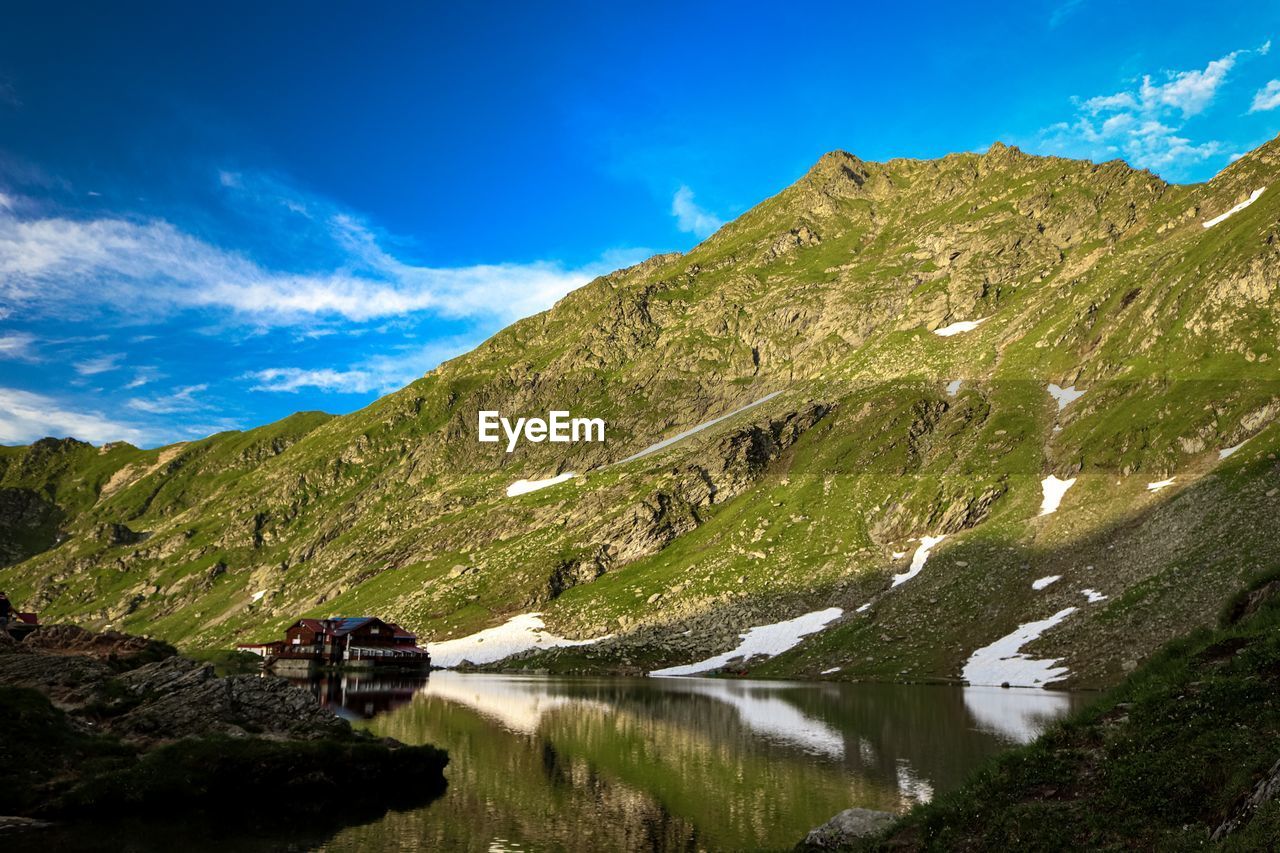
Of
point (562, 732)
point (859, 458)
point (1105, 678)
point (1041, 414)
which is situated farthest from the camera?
point (859, 458)

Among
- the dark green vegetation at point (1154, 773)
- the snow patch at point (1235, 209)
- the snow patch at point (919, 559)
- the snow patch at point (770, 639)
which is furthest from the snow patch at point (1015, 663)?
the snow patch at point (1235, 209)

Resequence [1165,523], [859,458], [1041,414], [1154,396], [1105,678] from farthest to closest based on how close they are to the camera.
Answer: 1. [859,458]
2. [1041,414]
3. [1154,396]
4. [1165,523]
5. [1105,678]

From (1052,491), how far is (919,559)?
27155 millimetres

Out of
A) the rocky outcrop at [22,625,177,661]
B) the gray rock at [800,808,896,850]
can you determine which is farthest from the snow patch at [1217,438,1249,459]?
the rocky outcrop at [22,625,177,661]

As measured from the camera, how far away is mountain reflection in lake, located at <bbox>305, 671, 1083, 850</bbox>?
32906 millimetres

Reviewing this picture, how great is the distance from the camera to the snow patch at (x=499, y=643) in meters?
155

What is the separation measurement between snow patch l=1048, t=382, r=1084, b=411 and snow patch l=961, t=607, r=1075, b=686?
3043 inches

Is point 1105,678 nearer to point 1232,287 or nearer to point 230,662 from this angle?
point 1232,287

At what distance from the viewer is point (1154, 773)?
61.2 ft

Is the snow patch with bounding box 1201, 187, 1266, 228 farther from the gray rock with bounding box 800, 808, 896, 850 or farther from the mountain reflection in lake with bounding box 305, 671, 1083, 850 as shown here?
the gray rock with bounding box 800, 808, 896, 850

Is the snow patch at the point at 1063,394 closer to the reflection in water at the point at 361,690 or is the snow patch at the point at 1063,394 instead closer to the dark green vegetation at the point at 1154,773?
the reflection in water at the point at 361,690

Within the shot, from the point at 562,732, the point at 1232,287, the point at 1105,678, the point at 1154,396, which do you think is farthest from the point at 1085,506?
the point at 562,732

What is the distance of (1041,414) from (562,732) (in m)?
144

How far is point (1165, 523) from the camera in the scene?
110688mm
